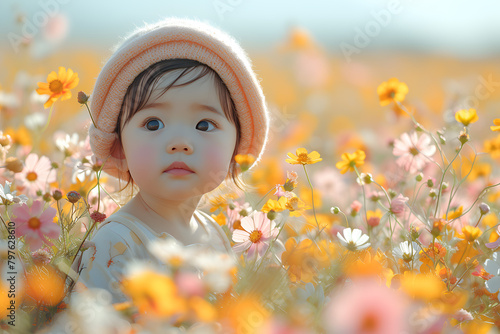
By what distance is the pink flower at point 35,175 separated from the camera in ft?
4.36

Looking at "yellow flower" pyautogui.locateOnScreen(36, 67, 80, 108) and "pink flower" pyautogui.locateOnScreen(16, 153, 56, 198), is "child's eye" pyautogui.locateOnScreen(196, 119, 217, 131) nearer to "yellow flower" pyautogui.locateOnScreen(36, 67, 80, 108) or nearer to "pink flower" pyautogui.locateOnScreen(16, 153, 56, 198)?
"yellow flower" pyautogui.locateOnScreen(36, 67, 80, 108)

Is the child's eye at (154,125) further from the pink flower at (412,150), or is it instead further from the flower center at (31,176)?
the pink flower at (412,150)

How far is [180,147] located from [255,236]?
218mm

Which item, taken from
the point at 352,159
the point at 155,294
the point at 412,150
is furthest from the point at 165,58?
the point at 155,294

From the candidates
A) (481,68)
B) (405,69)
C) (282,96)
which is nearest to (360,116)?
(282,96)

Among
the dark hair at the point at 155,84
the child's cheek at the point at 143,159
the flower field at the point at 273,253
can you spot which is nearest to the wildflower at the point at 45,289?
the flower field at the point at 273,253

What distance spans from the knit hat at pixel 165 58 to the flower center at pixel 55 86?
0.23 feet

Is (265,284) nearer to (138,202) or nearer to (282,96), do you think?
(138,202)

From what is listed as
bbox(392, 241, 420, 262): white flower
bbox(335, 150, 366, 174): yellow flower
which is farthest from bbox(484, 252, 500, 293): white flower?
bbox(335, 150, 366, 174): yellow flower

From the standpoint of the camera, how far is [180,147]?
3.40 feet

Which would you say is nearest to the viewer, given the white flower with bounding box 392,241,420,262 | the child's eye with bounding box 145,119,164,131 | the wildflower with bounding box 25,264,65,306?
the wildflower with bounding box 25,264,65,306

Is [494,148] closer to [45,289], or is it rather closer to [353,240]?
[353,240]

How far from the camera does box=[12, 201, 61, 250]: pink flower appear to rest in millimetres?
984

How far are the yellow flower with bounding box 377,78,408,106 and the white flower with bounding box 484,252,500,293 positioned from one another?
505 mm
